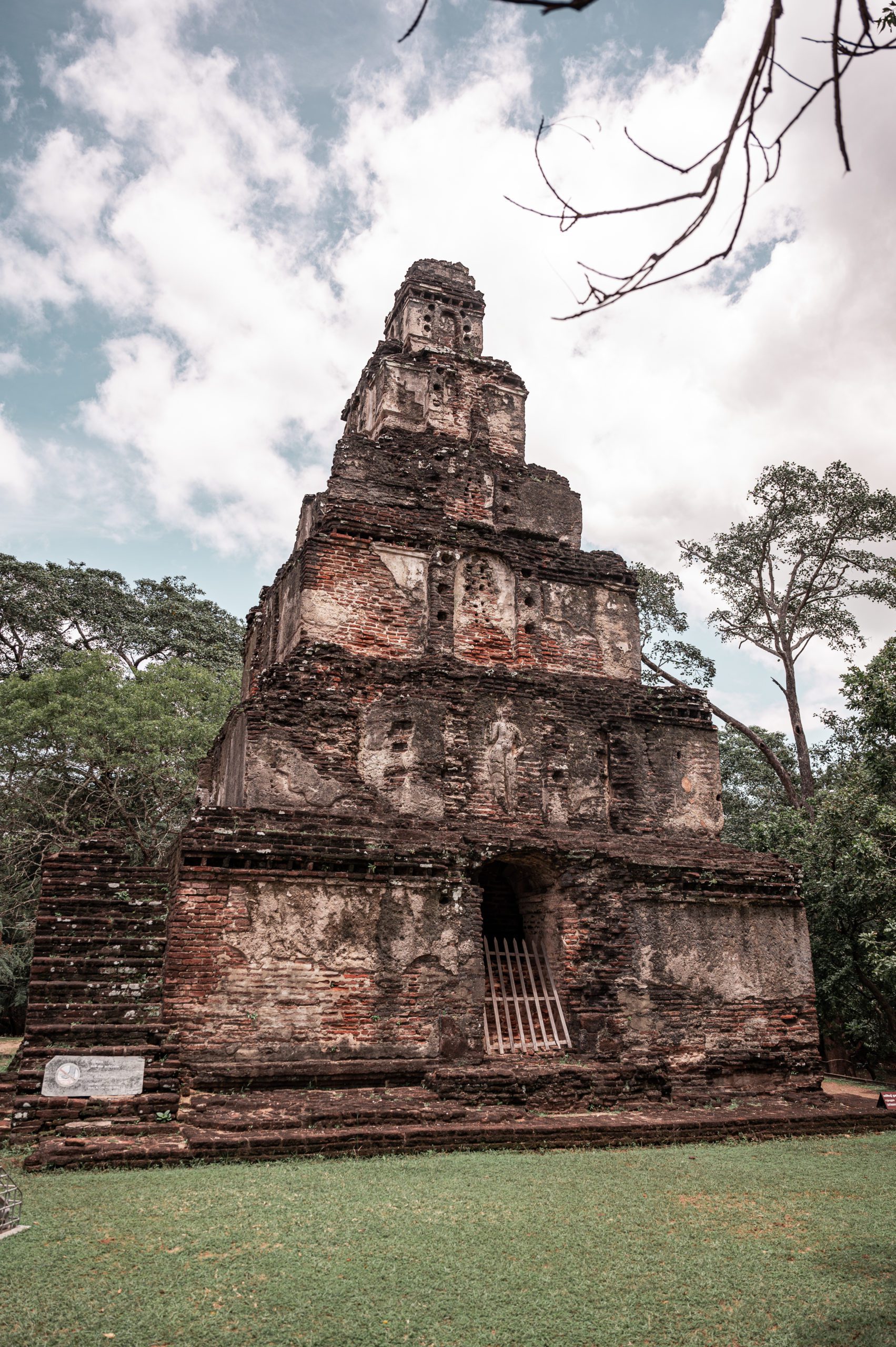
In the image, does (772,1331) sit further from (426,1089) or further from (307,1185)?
(426,1089)

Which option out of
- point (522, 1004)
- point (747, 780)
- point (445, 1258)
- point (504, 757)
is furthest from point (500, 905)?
point (747, 780)

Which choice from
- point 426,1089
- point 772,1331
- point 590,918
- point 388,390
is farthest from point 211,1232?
point 388,390

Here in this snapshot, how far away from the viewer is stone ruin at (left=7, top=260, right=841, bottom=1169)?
903 cm

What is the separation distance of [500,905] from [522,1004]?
166cm

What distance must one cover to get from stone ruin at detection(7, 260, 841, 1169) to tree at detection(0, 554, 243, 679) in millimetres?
17230

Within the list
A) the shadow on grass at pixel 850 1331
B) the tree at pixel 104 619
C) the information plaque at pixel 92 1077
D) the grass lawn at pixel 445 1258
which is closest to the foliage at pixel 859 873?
the grass lawn at pixel 445 1258

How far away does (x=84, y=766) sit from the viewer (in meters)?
22.8

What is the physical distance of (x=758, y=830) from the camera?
17.4 m

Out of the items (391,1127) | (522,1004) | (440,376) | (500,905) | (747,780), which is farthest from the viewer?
(747,780)

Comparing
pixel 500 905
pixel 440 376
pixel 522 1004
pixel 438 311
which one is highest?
pixel 438 311

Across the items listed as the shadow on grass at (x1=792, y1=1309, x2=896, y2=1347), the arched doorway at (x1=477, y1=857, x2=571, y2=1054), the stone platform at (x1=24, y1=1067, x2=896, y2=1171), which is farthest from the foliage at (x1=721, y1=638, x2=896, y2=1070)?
the shadow on grass at (x1=792, y1=1309, x2=896, y2=1347)

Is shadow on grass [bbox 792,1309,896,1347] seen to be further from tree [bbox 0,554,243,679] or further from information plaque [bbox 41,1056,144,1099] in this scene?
tree [bbox 0,554,243,679]

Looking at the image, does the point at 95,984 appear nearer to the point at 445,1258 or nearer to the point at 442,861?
the point at 442,861

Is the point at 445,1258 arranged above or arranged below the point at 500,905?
below
